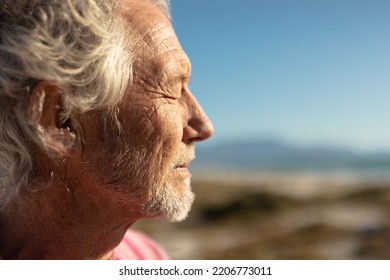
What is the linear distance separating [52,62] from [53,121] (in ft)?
0.53

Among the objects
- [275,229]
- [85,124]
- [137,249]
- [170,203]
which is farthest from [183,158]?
[275,229]

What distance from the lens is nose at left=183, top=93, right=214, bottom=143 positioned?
60.6 inches

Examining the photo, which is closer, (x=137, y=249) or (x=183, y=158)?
(x=183, y=158)

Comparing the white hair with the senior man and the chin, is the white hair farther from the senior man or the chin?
the chin

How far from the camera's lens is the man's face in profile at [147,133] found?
4.63 ft

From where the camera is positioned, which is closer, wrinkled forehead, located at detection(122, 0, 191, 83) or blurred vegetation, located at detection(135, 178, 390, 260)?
wrinkled forehead, located at detection(122, 0, 191, 83)

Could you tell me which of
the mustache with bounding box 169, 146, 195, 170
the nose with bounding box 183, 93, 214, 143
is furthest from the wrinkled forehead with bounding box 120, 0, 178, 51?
the mustache with bounding box 169, 146, 195, 170

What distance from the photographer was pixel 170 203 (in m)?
1.46

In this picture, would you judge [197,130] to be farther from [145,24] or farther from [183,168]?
[145,24]

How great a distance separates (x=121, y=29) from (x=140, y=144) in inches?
12.8

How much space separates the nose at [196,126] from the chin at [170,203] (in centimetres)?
14

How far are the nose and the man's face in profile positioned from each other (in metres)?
0.04

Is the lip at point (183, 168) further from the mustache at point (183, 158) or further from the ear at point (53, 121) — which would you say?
the ear at point (53, 121)

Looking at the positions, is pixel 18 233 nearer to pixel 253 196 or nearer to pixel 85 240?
pixel 85 240
